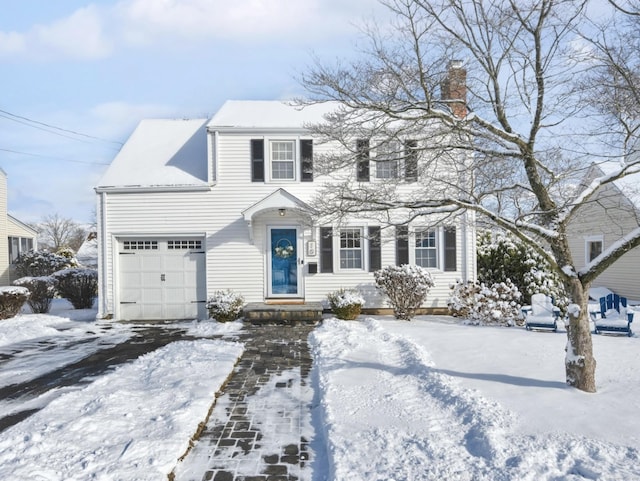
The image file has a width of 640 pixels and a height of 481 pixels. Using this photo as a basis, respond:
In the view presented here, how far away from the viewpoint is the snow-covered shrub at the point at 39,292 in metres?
13.8

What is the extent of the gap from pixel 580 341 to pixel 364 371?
3.04m

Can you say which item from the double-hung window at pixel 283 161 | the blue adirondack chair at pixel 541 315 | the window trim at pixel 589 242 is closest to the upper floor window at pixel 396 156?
the double-hung window at pixel 283 161

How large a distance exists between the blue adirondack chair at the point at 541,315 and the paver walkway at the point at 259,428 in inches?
215

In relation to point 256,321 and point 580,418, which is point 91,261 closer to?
point 256,321

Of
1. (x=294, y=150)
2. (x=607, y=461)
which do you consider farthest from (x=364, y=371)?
(x=294, y=150)

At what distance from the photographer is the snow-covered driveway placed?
11.7 ft

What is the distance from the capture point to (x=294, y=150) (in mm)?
12430

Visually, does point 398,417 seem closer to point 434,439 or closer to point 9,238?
point 434,439

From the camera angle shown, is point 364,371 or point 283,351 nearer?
point 364,371

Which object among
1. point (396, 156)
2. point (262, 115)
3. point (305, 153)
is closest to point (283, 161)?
point (305, 153)

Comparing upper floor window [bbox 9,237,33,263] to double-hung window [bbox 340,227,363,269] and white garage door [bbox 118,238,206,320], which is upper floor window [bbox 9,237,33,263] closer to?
white garage door [bbox 118,238,206,320]

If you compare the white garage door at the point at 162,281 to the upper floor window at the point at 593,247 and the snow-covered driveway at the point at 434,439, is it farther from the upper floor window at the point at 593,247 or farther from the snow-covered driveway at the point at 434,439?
the upper floor window at the point at 593,247

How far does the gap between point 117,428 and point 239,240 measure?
8.10 meters

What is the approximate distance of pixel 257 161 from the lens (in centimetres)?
Answer: 1242
